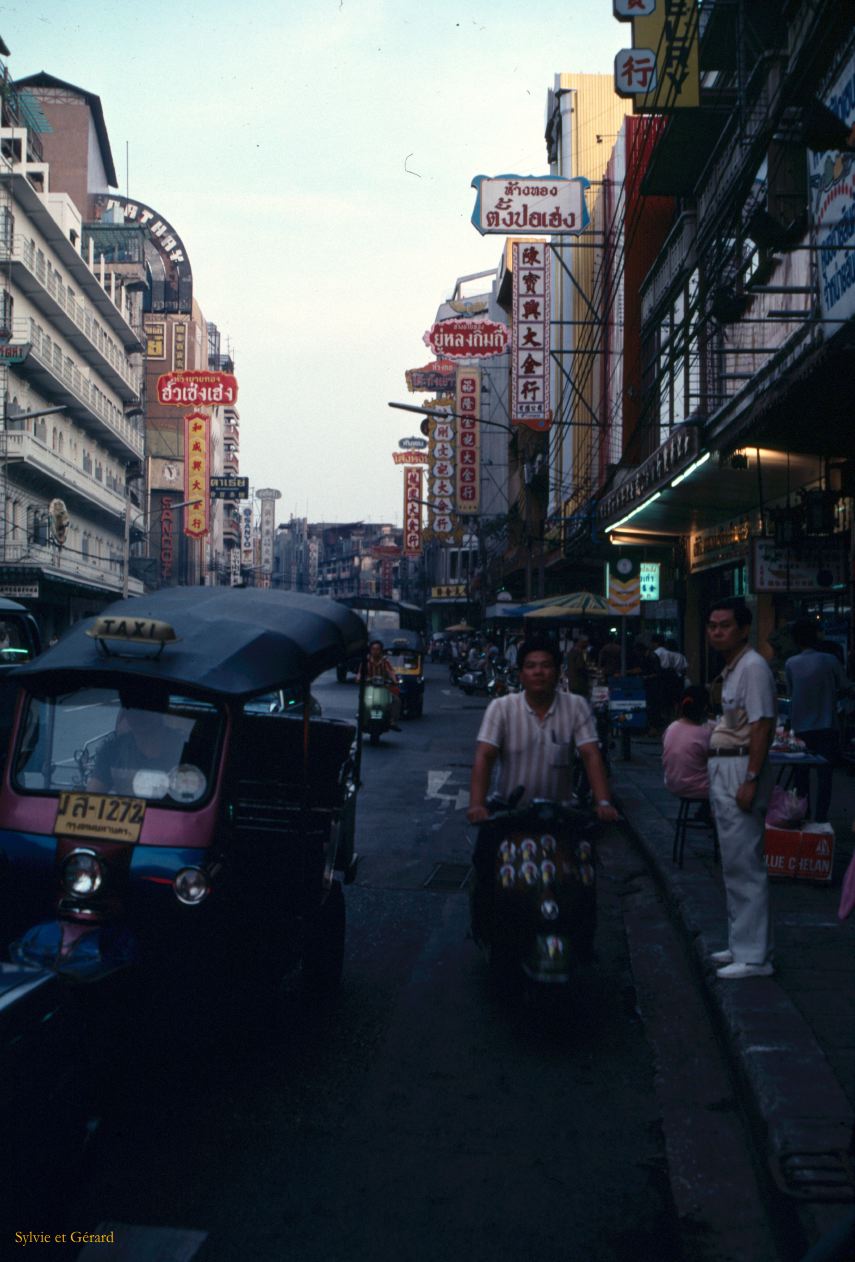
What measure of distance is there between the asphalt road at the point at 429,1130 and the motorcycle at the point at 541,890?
0.26 m

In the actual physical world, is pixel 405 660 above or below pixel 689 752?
above

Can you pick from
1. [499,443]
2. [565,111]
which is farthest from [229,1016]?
[499,443]

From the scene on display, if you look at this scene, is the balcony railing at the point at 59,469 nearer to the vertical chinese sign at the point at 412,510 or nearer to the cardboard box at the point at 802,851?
the vertical chinese sign at the point at 412,510

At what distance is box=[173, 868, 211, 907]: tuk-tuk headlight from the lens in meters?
4.42

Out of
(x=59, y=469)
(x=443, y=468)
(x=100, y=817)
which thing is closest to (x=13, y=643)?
(x=100, y=817)

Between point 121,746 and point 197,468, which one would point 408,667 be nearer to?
point 121,746

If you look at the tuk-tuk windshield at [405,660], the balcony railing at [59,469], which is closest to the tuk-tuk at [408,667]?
the tuk-tuk windshield at [405,660]

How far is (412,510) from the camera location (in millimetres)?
85000

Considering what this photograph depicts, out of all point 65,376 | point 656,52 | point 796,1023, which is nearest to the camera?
point 796,1023

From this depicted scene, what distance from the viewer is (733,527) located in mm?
20375

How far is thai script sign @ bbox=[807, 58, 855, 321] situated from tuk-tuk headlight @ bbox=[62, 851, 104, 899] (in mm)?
6345

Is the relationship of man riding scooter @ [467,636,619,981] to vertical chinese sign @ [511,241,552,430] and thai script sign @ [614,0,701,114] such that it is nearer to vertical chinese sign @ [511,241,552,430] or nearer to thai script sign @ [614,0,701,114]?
thai script sign @ [614,0,701,114]

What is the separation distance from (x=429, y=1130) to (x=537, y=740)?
Result: 6.61 ft

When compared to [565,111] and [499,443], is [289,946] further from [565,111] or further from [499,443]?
[499,443]
